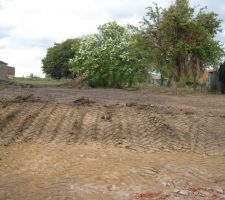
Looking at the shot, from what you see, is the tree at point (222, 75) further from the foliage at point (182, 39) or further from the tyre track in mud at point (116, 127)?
the tyre track in mud at point (116, 127)

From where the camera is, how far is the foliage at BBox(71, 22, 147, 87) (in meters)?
31.3

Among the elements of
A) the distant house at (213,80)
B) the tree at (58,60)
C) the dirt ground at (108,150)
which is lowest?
the dirt ground at (108,150)

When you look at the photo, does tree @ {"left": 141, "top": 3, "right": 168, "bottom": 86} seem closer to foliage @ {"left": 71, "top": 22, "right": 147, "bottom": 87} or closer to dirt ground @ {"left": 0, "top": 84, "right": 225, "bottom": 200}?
foliage @ {"left": 71, "top": 22, "right": 147, "bottom": 87}

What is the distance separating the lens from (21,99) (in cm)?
1587

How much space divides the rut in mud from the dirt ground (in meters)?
0.02

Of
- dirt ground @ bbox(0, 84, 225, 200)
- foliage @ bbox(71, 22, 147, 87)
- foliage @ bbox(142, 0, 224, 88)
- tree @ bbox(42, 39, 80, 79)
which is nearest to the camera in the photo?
dirt ground @ bbox(0, 84, 225, 200)

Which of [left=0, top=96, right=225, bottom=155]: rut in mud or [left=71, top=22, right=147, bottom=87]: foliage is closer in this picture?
[left=0, top=96, right=225, bottom=155]: rut in mud

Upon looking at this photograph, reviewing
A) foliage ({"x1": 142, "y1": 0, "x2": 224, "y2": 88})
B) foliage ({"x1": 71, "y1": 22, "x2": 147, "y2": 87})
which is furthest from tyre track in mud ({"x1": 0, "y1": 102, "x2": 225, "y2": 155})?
foliage ({"x1": 71, "y1": 22, "x2": 147, "y2": 87})

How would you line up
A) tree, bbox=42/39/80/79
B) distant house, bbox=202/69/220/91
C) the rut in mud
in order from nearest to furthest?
1. the rut in mud
2. distant house, bbox=202/69/220/91
3. tree, bbox=42/39/80/79

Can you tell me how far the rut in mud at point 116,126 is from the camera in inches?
475

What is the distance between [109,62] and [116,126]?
18960 millimetres

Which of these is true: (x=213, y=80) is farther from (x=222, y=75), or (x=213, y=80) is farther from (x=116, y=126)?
(x=116, y=126)

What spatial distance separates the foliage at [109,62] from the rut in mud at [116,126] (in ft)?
52.5

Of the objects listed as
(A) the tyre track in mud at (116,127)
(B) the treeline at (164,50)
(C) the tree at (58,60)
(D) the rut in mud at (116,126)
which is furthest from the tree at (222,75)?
(C) the tree at (58,60)
